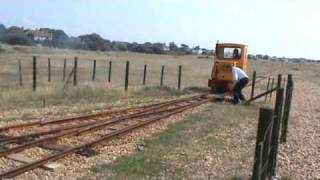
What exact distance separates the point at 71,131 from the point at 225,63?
1522 cm

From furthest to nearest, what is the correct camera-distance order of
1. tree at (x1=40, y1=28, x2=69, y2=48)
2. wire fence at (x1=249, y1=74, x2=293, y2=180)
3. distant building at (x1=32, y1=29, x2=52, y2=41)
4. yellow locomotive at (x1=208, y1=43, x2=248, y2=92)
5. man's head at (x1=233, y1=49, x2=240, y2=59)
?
distant building at (x1=32, y1=29, x2=52, y2=41) → tree at (x1=40, y1=28, x2=69, y2=48) → man's head at (x1=233, y1=49, x2=240, y2=59) → yellow locomotive at (x1=208, y1=43, x2=248, y2=92) → wire fence at (x1=249, y1=74, x2=293, y2=180)

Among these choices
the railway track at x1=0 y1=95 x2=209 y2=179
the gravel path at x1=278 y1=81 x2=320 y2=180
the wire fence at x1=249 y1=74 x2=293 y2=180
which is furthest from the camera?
the gravel path at x1=278 y1=81 x2=320 y2=180

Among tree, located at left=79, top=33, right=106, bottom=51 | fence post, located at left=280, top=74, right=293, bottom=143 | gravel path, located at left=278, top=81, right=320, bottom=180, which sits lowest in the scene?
Result: tree, located at left=79, top=33, right=106, bottom=51

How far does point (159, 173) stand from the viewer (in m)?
9.55

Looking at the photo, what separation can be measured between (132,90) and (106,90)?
1.96 metres

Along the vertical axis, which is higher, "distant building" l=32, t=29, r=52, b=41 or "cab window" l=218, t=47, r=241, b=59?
"cab window" l=218, t=47, r=241, b=59

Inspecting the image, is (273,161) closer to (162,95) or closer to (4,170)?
(4,170)

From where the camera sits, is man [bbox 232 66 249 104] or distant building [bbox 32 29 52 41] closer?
man [bbox 232 66 249 104]

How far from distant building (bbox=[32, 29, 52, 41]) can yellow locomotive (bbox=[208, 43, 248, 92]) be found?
9360cm

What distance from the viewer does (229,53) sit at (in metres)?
27.9

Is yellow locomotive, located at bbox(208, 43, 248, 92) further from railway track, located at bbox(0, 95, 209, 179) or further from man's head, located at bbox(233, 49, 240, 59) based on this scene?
railway track, located at bbox(0, 95, 209, 179)

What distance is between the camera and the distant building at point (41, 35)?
11928 cm

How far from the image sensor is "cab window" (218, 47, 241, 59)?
90.3ft

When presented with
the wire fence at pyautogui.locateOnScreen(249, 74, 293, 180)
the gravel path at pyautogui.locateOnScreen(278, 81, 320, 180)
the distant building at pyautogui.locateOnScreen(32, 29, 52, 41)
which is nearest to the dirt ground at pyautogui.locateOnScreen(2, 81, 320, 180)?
the gravel path at pyautogui.locateOnScreen(278, 81, 320, 180)
